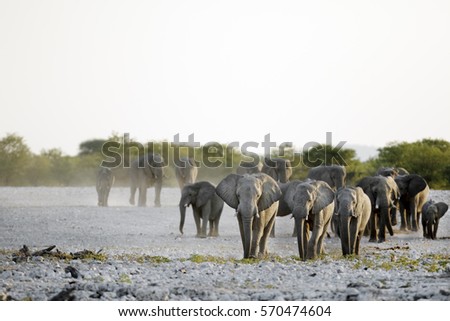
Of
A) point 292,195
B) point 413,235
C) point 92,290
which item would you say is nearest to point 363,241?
point 413,235

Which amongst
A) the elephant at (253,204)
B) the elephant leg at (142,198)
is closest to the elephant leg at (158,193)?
the elephant leg at (142,198)

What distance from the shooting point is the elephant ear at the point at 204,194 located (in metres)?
28.8

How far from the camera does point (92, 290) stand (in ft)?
53.9

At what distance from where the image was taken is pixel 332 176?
3350 centimetres

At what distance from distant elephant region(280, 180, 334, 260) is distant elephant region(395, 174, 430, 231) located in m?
9.59

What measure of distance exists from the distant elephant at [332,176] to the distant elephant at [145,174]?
787 cm

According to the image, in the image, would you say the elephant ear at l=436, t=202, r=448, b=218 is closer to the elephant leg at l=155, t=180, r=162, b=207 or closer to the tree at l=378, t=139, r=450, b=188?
the elephant leg at l=155, t=180, r=162, b=207

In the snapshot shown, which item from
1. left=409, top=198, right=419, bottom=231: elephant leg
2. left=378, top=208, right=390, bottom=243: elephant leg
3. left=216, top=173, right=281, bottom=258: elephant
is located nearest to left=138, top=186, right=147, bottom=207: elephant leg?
left=409, top=198, right=419, bottom=231: elephant leg

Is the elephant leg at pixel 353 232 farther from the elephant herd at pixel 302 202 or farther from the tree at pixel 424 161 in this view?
the tree at pixel 424 161

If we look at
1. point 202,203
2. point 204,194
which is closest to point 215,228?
point 202,203

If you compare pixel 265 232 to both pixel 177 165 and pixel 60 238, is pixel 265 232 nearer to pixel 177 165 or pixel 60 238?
pixel 60 238

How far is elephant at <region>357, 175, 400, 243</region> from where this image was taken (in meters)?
28.0

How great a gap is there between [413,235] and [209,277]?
14202mm
